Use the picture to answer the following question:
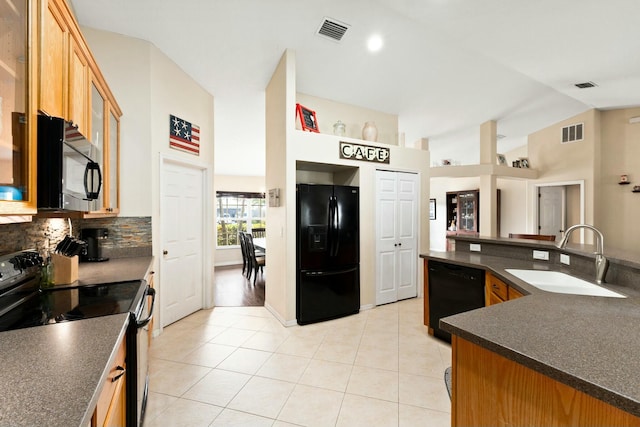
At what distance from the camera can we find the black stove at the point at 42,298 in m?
1.22

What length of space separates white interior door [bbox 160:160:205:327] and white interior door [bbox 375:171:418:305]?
2.39 m

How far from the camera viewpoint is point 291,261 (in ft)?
10.4

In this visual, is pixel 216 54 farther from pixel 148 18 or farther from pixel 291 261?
pixel 291 261

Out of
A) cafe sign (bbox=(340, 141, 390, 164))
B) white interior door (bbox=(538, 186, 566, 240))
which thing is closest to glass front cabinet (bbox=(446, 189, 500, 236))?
white interior door (bbox=(538, 186, 566, 240))

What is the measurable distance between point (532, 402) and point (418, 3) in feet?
9.26

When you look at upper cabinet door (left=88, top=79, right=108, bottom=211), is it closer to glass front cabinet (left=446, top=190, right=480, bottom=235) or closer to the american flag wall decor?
the american flag wall decor

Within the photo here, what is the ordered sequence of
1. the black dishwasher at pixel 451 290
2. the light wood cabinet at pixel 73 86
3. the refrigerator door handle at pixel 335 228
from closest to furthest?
the light wood cabinet at pixel 73 86
the black dishwasher at pixel 451 290
the refrigerator door handle at pixel 335 228

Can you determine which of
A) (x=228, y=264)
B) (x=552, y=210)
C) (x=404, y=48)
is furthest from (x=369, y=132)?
(x=552, y=210)

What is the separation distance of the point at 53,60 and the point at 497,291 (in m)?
2.96

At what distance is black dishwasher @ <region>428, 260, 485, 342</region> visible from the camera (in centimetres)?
238

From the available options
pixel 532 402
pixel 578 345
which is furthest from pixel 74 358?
pixel 578 345

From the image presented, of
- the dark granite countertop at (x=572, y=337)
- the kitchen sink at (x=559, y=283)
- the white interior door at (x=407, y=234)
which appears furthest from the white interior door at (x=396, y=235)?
the dark granite countertop at (x=572, y=337)

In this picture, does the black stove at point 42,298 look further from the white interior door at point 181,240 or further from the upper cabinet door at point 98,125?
the white interior door at point 181,240

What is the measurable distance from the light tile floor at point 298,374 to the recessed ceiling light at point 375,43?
3138 mm
